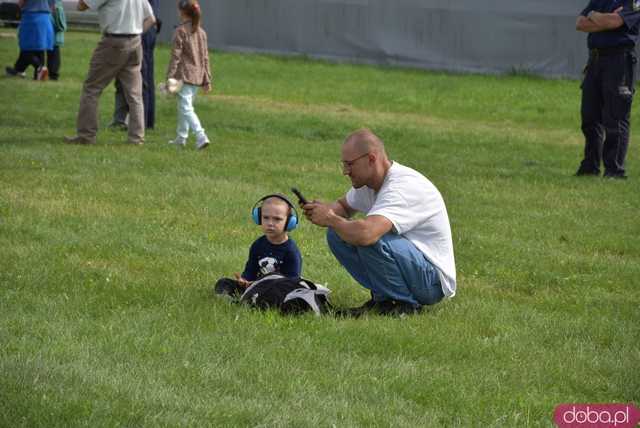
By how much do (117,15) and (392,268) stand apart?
7.65 metres

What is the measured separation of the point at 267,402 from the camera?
571 cm

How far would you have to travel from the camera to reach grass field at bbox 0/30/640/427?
581 cm

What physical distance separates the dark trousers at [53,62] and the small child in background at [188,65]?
8.68m

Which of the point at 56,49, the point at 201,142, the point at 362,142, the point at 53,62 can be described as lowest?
the point at 53,62

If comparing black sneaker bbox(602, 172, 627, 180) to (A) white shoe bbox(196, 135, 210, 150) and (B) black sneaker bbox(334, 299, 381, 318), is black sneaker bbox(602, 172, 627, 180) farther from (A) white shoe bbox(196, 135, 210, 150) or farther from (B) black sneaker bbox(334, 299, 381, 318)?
(B) black sneaker bbox(334, 299, 381, 318)

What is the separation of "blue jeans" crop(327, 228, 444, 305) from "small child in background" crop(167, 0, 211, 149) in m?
7.38

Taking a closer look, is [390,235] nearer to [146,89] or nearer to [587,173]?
[587,173]

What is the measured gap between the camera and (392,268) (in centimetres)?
741

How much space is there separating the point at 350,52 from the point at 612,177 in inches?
672

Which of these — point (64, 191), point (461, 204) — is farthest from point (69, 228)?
point (461, 204)

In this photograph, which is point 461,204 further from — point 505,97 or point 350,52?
point 350,52

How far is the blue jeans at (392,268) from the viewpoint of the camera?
7367 mm

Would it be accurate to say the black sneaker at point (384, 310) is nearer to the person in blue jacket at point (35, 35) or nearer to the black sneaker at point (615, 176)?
the black sneaker at point (615, 176)

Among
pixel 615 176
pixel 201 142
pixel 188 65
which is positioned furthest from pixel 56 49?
pixel 615 176
